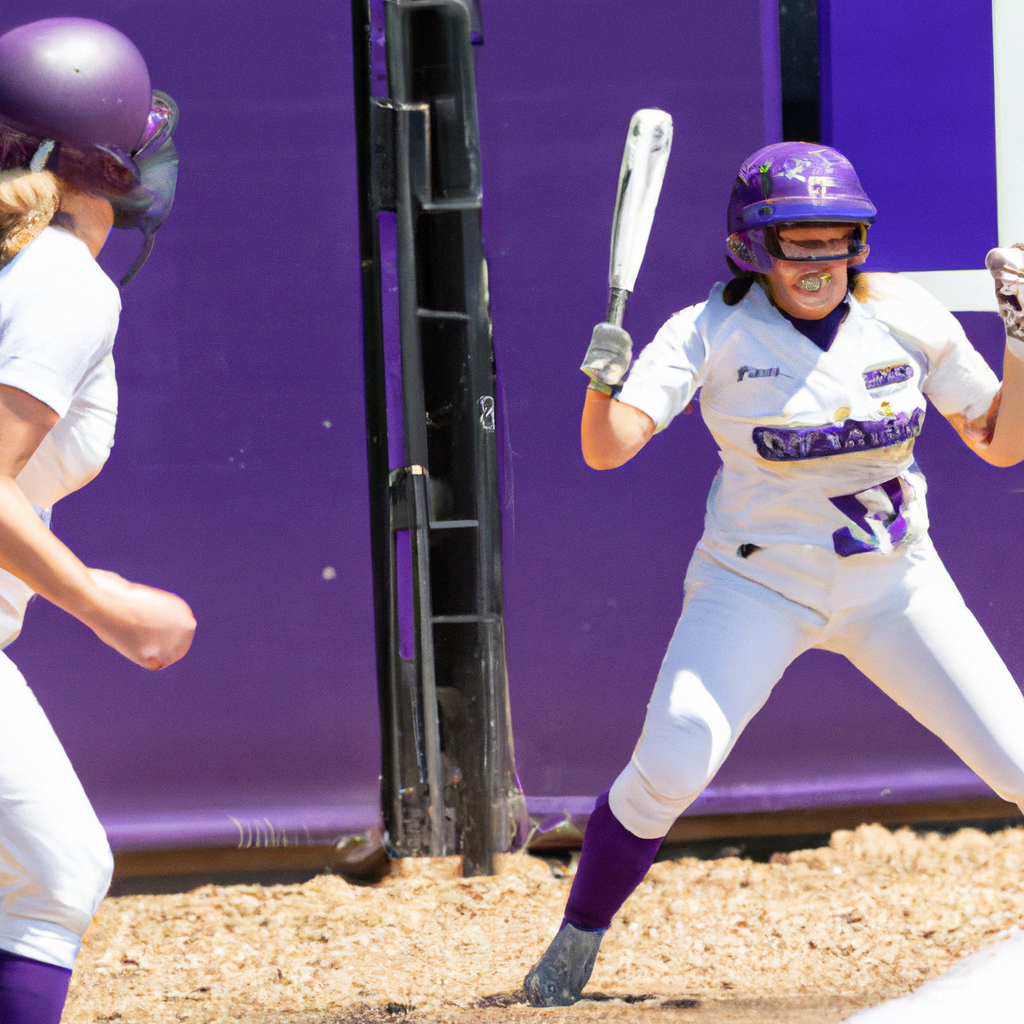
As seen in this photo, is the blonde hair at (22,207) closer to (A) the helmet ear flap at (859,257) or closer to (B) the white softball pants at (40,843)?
(B) the white softball pants at (40,843)

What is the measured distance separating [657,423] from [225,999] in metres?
1.82

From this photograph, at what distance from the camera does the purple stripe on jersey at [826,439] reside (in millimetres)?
2645

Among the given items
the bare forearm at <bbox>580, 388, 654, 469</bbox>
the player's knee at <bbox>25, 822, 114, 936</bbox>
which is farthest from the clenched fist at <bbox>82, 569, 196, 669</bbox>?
the bare forearm at <bbox>580, 388, 654, 469</bbox>

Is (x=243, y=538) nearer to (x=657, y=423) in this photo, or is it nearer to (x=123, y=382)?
(x=123, y=382)

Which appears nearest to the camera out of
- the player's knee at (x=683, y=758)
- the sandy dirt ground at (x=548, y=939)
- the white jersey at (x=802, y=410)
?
the player's knee at (x=683, y=758)

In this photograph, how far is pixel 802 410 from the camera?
2.66 metres

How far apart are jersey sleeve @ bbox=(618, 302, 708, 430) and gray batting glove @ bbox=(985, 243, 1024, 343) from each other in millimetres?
613

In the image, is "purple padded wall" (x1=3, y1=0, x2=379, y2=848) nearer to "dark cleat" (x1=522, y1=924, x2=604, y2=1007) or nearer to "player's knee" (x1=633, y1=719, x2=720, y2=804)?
"dark cleat" (x1=522, y1=924, x2=604, y2=1007)

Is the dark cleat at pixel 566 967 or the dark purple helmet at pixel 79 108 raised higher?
the dark purple helmet at pixel 79 108

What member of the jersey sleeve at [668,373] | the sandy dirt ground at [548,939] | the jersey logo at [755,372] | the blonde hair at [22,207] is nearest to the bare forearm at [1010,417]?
the jersey logo at [755,372]

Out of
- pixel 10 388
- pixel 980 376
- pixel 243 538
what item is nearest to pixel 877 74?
pixel 980 376

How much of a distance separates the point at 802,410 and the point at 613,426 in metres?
0.40

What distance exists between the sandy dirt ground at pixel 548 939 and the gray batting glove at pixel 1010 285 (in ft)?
5.09

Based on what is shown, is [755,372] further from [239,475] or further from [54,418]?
[239,475]
